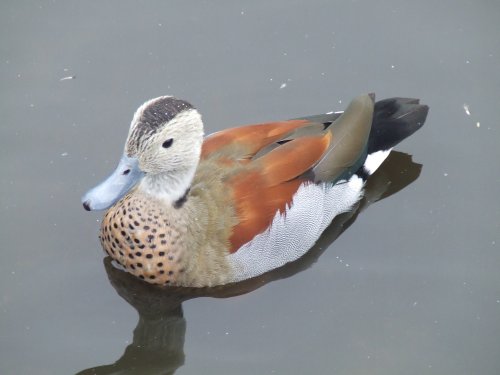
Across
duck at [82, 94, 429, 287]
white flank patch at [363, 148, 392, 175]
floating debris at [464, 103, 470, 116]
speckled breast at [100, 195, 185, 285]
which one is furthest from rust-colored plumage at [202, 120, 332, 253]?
floating debris at [464, 103, 470, 116]

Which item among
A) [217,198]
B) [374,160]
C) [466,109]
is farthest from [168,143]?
[466,109]

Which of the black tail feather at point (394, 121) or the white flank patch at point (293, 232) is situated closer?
the white flank patch at point (293, 232)

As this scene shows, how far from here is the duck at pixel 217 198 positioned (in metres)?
6.11

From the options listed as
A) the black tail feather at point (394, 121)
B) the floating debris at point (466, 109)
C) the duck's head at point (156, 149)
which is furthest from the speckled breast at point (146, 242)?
the floating debris at point (466, 109)

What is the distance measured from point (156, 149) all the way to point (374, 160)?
196 centimetres

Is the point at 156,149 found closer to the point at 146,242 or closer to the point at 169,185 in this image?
the point at 169,185

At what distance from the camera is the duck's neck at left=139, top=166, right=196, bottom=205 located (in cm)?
627

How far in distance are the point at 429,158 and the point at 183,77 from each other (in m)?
2.14

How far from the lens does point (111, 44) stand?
7.93m

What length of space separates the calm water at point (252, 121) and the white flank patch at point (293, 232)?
143 millimetres

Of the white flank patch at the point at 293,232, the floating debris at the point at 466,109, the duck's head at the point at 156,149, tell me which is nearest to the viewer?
the duck's head at the point at 156,149

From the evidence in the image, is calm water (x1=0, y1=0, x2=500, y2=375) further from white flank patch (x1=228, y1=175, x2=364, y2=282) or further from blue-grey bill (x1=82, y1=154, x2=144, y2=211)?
blue-grey bill (x1=82, y1=154, x2=144, y2=211)

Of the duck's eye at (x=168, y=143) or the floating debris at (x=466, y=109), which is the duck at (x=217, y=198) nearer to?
the duck's eye at (x=168, y=143)

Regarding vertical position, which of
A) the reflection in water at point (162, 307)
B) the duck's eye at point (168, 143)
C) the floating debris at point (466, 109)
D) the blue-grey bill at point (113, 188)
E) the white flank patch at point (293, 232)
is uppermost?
the duck's eye at point (168, 143)
